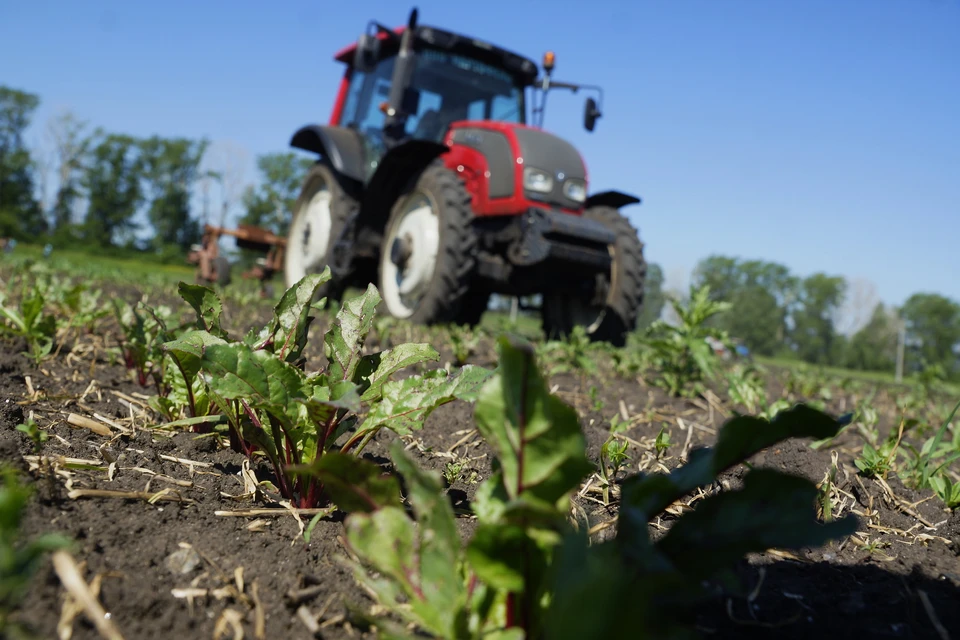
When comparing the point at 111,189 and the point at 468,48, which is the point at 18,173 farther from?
the point at 468,48

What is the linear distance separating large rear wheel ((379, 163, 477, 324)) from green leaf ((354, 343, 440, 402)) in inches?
144

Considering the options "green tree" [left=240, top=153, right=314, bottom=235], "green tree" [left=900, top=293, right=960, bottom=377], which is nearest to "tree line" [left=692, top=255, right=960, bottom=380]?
"green tree" [left=900, top=293, right=960, bottom=377]

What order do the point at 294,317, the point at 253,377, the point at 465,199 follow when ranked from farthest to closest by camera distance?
the point at 465,199
the point at 294,317
the point at 253,377

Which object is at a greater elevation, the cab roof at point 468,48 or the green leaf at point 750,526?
the cab roof at point 468,48

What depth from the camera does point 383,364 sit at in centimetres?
136

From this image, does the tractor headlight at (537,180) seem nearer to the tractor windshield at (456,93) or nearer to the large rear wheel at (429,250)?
the large rear wheel at (429,250)

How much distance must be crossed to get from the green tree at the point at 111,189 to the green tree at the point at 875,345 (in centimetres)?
6324

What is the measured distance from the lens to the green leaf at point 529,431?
2.66ft

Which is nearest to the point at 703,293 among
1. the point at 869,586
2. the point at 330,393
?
the point at 869,586

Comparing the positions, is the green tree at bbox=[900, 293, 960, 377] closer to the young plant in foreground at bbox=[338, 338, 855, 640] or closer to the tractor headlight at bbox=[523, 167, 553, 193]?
the tractor headlight at bbox=[523, 167, 553, 193]

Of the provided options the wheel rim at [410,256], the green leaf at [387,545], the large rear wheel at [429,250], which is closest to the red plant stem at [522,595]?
the green leaf at [387,545]

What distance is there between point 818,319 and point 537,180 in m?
77.6

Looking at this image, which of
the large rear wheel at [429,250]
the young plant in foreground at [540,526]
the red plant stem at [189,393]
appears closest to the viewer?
the young plant in foreground at [540,526]

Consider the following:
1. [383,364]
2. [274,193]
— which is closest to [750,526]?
[383,364]
